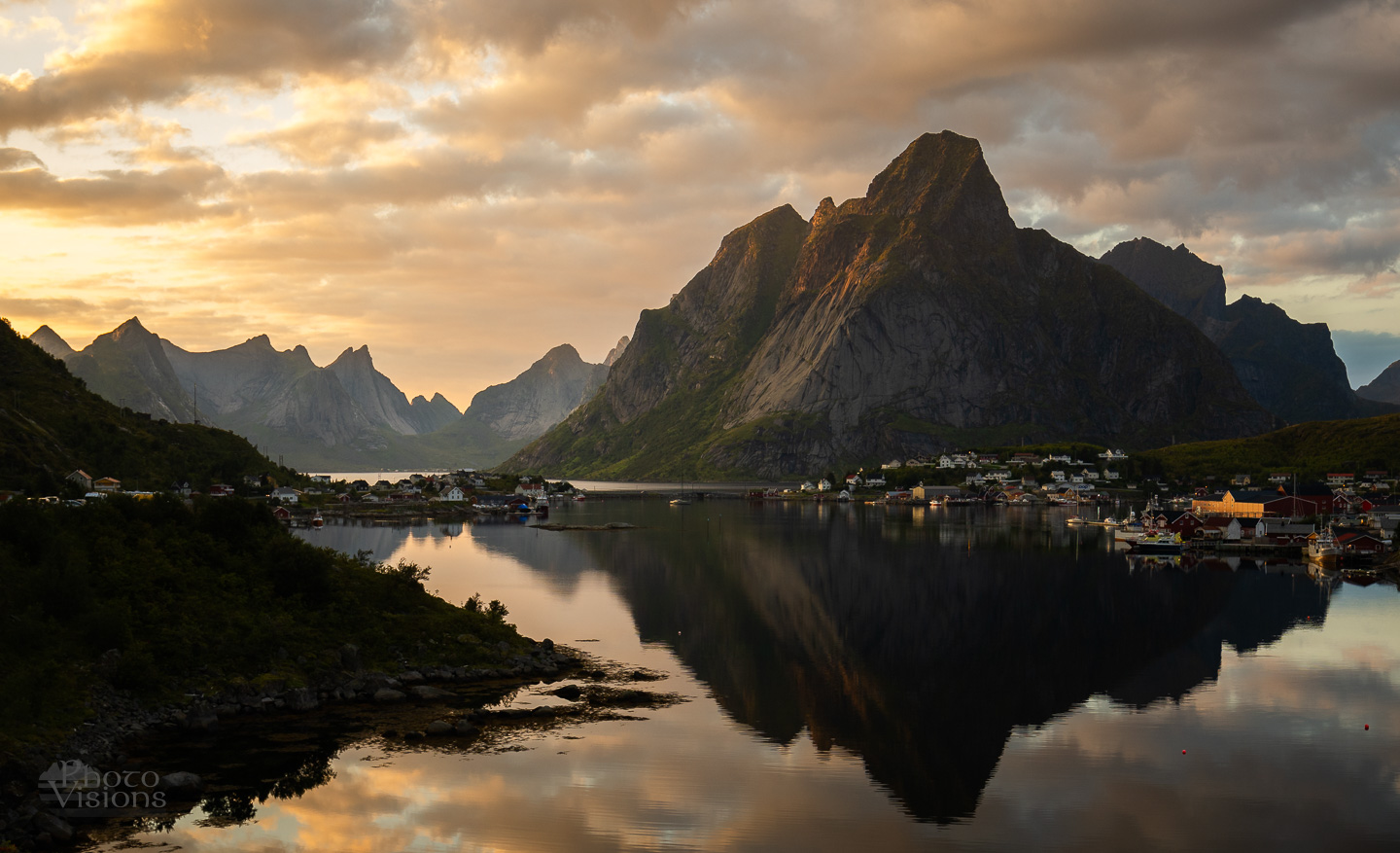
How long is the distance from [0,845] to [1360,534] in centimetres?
12781

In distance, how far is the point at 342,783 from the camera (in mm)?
34812

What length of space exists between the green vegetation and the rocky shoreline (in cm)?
102

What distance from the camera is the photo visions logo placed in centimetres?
3080

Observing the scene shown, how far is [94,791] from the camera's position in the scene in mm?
31844

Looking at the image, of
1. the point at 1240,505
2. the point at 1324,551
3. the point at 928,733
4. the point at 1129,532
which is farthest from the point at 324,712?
the point at 1240,505

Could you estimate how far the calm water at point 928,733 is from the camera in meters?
32.2

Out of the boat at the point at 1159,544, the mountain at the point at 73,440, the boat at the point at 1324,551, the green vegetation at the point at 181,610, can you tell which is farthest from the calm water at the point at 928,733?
the mountain at the point at 73,440

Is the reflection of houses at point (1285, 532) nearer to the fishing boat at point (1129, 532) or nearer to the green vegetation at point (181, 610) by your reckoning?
the fishing boat at point (1129, 532)

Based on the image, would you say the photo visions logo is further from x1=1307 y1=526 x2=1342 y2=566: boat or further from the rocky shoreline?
x1=1307 y1=526 x2=1342 y2=566: boat

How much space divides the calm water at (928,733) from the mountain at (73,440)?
171 ft

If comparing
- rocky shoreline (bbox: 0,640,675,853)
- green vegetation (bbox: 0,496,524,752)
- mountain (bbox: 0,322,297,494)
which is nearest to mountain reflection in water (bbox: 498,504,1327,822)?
rocky shoreline (bbox: 0,640,675,853)

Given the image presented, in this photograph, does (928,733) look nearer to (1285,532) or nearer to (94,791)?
(94,791)

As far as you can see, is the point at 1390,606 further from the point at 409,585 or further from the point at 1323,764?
the point at 409,585

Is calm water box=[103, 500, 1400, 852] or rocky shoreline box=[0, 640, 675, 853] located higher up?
rocky shoreline box=[0, 640, 675, 853]
